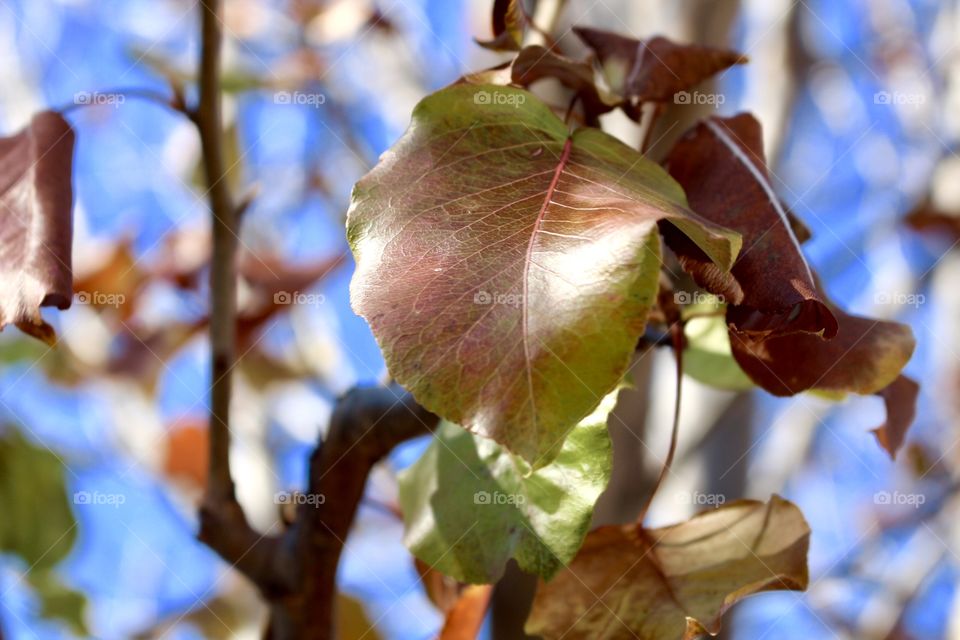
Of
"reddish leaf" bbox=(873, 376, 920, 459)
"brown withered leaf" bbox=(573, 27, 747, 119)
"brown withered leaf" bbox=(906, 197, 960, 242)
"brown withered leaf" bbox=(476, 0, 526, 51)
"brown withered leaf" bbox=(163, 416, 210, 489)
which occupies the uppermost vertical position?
"brown withered leaf" bbox=(476, 0, 526, 51)

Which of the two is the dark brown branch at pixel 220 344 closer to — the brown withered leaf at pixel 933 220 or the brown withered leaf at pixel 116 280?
the brown withered leaf at pixel 116 280

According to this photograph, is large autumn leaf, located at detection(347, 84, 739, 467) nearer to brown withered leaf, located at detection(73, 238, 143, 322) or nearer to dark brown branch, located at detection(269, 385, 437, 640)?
dark brown branch, located at detection(269, 385, 437, 640)

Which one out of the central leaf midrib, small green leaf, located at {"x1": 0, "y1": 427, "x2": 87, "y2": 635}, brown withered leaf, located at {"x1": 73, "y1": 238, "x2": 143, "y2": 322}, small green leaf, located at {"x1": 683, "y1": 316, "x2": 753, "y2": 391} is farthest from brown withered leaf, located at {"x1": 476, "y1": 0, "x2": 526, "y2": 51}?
brown withered leaf, located at {"x1": 73, "y1": 238, "x2": 143, "y2": 322}

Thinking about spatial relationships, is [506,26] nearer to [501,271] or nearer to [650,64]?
[650,64]

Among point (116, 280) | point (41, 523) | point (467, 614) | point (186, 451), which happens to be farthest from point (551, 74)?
point (186, 451)

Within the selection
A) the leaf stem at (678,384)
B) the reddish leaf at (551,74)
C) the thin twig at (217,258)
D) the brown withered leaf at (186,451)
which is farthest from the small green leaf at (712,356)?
the brown withered leaf at (186,451)

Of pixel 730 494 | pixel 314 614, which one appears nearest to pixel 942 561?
pixel 730 494

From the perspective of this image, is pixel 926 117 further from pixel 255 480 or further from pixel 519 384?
pixel 519 384
